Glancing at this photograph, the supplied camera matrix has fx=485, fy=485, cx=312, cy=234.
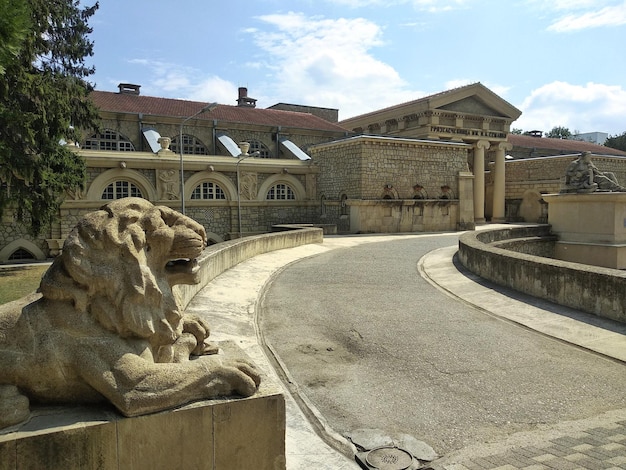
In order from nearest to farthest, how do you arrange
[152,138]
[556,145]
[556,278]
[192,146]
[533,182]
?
1. [556,278]
2. [152,138]
3. [192,146]
4. [533,182]
5. [556,145]

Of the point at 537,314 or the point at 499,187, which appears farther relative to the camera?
the point at 499,187

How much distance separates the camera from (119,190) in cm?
2620

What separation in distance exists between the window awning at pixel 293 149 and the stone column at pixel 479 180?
45.6 feet

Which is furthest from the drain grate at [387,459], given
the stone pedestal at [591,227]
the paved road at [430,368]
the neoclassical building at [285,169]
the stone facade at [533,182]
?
the stone facade at [533,182]

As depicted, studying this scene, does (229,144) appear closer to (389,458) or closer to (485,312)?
(485,312)

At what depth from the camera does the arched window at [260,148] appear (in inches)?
1463

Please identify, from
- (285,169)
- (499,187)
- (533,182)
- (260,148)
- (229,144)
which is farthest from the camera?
(533,182)

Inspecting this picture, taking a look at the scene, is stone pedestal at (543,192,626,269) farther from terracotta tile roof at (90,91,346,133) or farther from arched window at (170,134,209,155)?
arched window at (170,134,209,155)

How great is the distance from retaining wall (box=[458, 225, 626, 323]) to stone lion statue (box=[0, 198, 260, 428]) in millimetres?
7687

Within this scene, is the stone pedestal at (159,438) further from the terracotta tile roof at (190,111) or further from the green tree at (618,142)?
the green tree at (618,142)

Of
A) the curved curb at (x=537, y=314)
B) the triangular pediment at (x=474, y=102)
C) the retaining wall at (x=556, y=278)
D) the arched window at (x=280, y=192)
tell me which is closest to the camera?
the curved curb at (x=537, y=314)

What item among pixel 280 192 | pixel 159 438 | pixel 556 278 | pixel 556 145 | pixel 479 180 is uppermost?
pixel 556 145

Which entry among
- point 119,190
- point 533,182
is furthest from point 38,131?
point 533,182

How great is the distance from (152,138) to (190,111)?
5.57 metres
